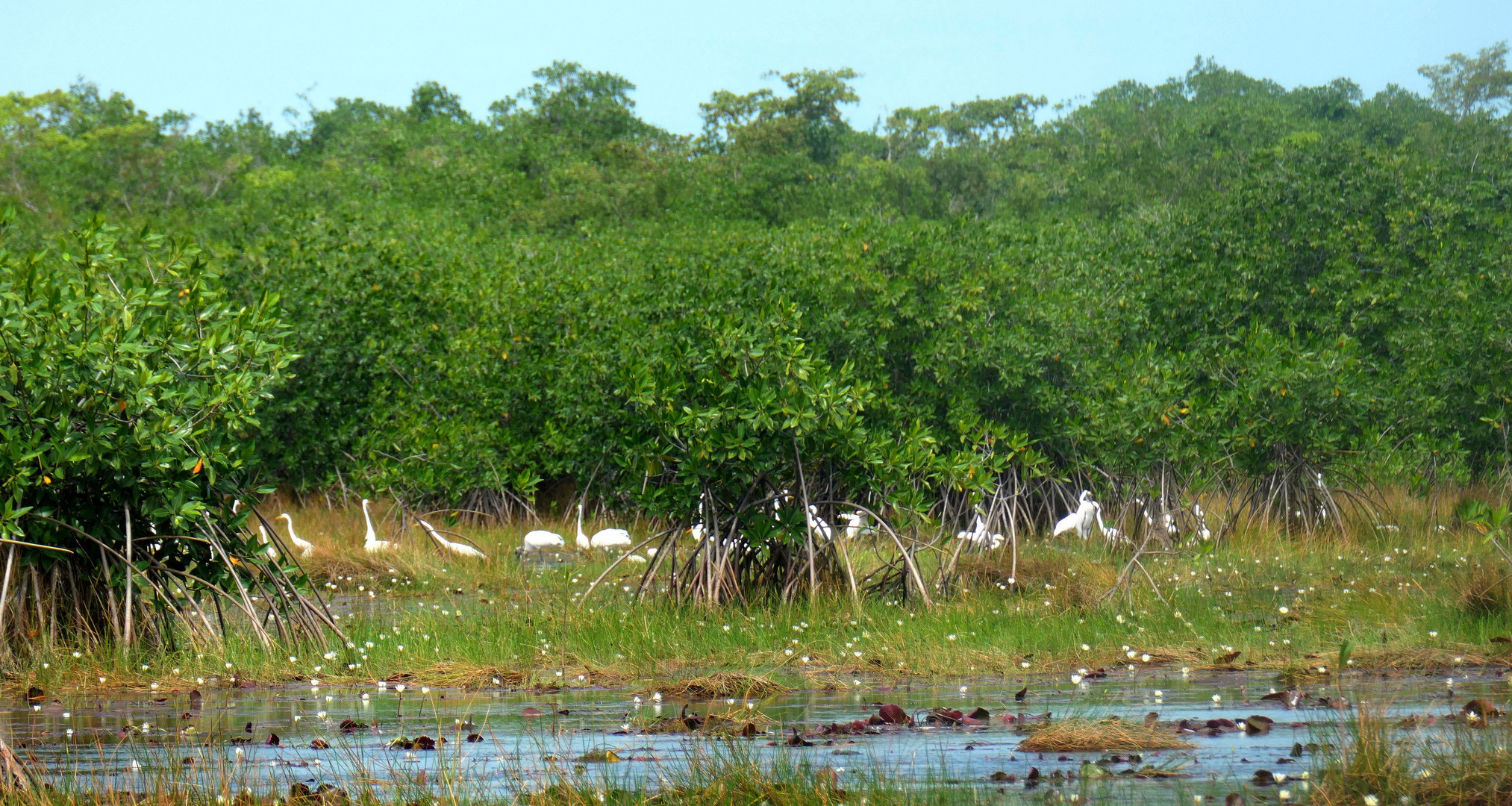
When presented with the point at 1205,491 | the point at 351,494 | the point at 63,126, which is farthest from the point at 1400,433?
the point at 63,126

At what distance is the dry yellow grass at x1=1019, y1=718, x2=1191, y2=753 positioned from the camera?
240 inches

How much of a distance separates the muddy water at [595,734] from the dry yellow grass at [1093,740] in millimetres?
57

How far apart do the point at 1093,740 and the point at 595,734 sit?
7.73 feet

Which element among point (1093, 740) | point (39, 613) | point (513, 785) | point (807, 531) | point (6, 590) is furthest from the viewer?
point (807, 531)

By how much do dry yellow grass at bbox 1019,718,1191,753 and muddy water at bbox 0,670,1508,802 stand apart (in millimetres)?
57

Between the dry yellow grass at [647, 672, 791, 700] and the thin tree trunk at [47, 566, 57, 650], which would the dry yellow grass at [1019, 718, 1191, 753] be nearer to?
the dry yellow grass at [647, 672, 791, 700]

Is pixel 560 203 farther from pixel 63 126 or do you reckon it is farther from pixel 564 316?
pixel 63 126

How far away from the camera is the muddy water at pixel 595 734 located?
18.2ft

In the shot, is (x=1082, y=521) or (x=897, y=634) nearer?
(x=897, y=634)

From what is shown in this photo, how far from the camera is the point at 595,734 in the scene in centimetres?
680

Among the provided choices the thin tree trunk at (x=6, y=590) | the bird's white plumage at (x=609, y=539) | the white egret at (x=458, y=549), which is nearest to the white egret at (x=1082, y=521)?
the bird's white plumage at (x=609, y=539)

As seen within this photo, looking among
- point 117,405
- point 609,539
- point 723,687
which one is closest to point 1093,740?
point 723,687

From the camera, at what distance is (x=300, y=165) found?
47938mm

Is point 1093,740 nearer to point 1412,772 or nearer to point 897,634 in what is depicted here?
point 1412,772
